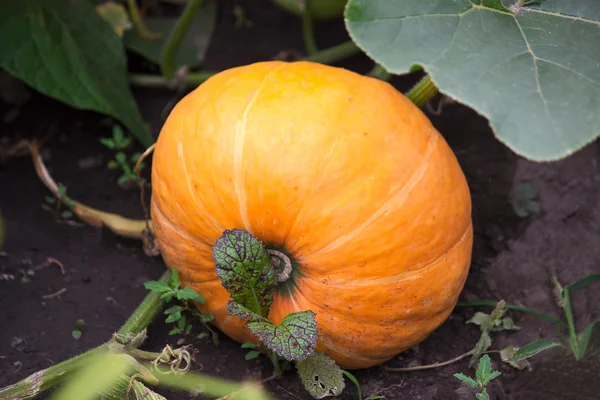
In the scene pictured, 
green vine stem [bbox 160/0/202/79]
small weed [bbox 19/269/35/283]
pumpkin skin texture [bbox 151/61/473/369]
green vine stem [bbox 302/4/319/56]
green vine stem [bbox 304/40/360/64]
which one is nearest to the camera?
pumpkin skin texture [bbox 151/61/473/369]

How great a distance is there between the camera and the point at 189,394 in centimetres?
163

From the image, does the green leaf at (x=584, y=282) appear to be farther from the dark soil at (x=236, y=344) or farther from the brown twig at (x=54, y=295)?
the brown twig at (x=54, y=295)

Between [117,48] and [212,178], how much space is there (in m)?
0.99

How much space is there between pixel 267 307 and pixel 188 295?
19 cm

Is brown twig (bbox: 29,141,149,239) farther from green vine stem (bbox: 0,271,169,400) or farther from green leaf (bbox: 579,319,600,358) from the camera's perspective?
green leaf (bbox: 579,319,600,358)

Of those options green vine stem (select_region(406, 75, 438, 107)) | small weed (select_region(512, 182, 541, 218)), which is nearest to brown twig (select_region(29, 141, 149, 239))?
green vine stem (select_region(406, 75, 438, 107))

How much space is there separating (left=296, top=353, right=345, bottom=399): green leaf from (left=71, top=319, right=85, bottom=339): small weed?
0.62m

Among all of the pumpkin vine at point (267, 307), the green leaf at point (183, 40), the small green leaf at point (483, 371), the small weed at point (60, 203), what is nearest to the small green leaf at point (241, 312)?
the pumpkin vine at point (267, 307)

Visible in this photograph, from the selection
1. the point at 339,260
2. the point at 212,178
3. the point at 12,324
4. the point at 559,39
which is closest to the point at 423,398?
the point at 339,260

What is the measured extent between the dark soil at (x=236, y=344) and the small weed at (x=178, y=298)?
6 cm

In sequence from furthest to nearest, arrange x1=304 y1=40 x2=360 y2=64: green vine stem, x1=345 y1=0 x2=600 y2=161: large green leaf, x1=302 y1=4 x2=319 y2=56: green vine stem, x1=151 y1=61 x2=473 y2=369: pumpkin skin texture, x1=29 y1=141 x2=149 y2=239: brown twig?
x1=302 y1=4 x2=319 y2=56: green vine stem → x1=304 y1=40 x2=360 y2=64: green vine stem → x1=29 y1=141 x2=149 y2=239: brown twig → x1=151 y1=61 x2=473 y2=369: pumpkin skin texture → x1=345 y1=0 x2=600 y2=161: large green leaf

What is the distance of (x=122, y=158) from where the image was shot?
2.22m

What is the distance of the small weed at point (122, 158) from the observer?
221cm

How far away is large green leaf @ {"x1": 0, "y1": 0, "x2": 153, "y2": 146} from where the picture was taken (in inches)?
86.4
